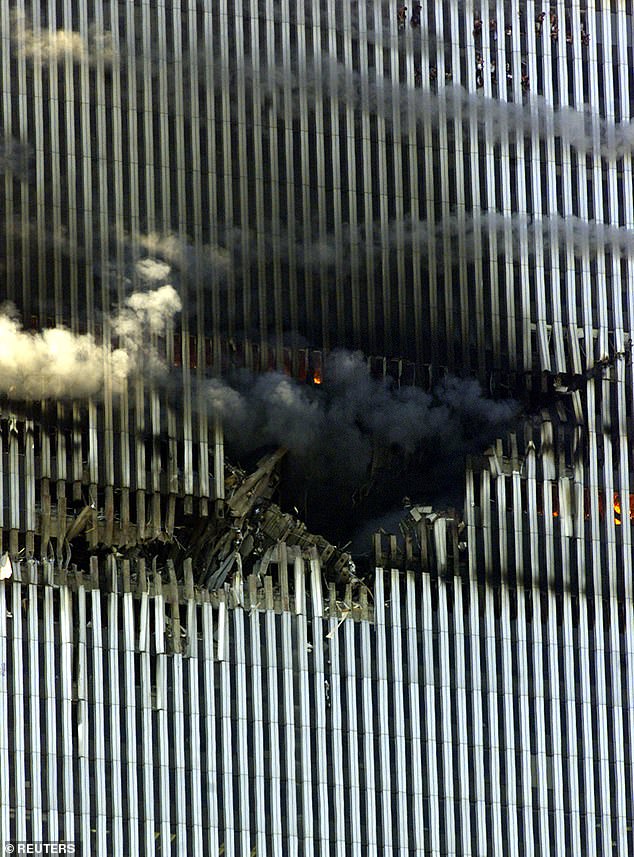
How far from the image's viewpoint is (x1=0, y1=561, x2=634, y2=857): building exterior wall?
100500 mm

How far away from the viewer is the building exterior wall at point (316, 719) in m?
100

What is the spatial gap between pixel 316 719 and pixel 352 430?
13.5 metres

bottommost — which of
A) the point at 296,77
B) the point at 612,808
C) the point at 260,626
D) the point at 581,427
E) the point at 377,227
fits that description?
the point at 612,808

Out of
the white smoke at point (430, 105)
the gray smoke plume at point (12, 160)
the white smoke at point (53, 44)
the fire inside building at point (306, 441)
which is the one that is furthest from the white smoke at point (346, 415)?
the white smoke at point (53, 44)

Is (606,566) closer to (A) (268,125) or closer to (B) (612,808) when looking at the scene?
(B) (612,808)

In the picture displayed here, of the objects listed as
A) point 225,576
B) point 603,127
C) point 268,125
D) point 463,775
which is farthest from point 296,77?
point 463,775

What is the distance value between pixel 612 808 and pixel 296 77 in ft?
123

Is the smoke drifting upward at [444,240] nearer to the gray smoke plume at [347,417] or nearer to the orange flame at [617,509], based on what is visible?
the gray smoke plume at [347,417]

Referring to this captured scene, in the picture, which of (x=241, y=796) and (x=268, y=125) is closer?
(x=241, y=796)

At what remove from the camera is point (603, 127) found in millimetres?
113750

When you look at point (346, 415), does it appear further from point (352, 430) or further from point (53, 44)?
point (53, 44)

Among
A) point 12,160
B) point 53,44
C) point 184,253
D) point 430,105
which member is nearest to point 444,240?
point 430,105

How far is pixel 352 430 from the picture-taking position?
107 metres

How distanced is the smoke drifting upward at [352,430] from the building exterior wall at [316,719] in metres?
3.88
